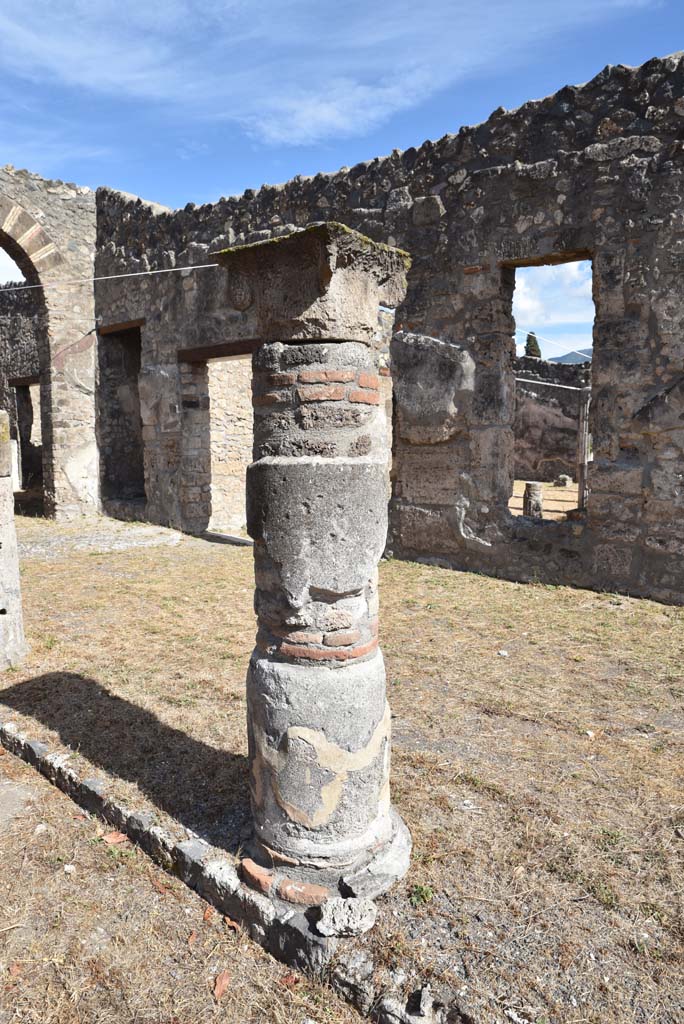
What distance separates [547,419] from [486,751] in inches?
562

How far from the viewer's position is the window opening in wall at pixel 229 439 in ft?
34.2

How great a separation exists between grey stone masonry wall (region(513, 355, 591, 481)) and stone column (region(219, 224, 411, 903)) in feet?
48.4

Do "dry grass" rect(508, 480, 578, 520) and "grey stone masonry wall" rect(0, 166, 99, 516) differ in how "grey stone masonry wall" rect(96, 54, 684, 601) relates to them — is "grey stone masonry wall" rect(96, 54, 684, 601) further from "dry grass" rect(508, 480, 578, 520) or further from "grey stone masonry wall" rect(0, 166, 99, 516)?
"dry grass" rect(508, 480, 578, 520)

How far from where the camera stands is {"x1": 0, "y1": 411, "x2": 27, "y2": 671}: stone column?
4.55 meters

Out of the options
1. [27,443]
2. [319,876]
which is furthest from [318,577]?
[27,443]

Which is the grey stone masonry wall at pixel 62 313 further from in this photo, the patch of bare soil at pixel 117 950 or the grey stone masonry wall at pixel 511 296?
the patch of bare soil at pixel 117 950

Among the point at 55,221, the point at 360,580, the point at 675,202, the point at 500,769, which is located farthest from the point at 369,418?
the point at 55,221

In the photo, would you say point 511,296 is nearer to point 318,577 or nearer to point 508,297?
point 508,297

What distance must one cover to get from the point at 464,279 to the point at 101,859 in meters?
5.99

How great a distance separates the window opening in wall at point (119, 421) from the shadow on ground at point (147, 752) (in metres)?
6.91

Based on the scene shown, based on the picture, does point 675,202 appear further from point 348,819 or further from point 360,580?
point 348,819

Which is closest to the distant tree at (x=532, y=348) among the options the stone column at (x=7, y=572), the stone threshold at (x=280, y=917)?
the stone column at (x=7, y=572)

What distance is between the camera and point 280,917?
92.4 inches

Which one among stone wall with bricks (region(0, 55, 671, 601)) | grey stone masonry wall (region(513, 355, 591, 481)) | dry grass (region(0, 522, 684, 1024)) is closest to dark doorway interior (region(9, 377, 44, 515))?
stone wall with bricks (region(0, 55, 671, 601))
